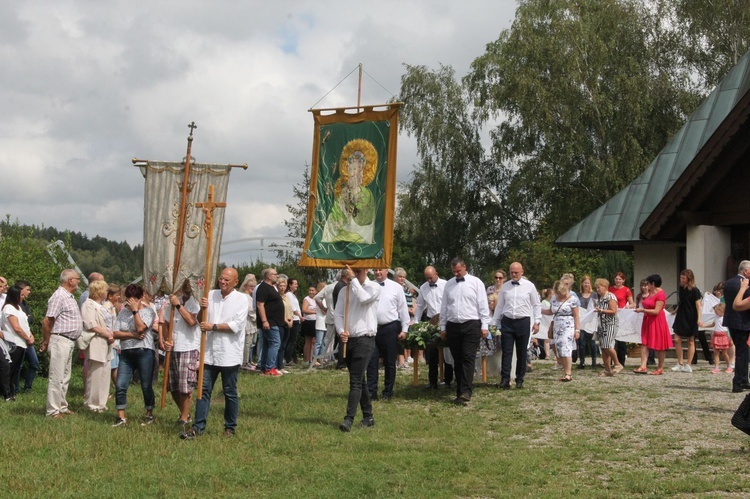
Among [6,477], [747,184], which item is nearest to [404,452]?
[6,477]

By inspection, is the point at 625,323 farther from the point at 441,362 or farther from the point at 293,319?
the point at 293,319

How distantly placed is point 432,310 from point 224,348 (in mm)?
5395

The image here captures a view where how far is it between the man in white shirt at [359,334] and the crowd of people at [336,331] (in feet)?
0.05

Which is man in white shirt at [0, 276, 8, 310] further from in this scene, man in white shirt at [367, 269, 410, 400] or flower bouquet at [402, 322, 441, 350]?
flower bouquet at [402, 322, 441, 350]

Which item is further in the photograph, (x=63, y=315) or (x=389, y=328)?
(x=389, y=328)

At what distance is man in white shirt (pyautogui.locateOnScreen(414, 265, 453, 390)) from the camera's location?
15.3 m

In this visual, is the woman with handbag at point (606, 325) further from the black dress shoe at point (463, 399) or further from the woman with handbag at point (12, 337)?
the woman with handbag at point (12, 337)

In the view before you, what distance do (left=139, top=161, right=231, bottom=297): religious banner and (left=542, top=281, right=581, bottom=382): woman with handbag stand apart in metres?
7.22

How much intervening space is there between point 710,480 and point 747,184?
15513 millimetres

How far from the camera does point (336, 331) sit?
13.2 metres

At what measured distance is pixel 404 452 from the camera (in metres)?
9.78

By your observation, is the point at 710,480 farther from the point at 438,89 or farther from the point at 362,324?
the point at 438,89

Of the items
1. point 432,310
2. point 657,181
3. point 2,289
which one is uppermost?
point 657,181

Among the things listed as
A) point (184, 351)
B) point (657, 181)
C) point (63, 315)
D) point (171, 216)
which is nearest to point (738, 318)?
point (184, 351)
